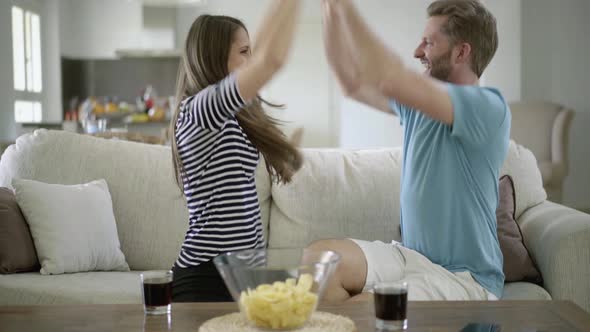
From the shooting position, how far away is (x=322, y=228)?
2.98m

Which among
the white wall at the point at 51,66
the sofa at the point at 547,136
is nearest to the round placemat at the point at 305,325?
the sofa at the point at 547,136

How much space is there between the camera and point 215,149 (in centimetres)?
201

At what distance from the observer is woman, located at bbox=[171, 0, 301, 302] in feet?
6.15

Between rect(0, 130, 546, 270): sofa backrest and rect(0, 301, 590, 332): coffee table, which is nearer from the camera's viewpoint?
rect(0, 301, 590, 332): coffee table

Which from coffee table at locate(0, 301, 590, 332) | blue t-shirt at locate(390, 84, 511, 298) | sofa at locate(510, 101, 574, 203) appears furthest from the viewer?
sofa at locate(510, 101, 574, 203)

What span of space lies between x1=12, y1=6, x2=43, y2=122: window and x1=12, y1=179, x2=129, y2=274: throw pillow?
5.81 m

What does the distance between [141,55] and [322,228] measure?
7.36m

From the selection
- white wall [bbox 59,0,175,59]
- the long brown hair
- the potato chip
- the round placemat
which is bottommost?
the round placemat

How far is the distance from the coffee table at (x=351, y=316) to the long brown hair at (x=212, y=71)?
54 centimetres

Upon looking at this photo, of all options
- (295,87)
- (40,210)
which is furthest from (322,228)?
(295,87)

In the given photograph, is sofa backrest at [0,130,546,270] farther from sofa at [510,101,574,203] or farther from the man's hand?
sofa at [510,101,574,203]

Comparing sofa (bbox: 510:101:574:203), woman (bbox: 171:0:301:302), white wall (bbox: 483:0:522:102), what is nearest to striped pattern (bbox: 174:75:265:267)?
woman (bbox: 171:0:301:302)

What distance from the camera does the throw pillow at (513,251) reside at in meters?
2.62

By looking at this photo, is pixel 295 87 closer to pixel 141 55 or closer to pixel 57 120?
pixel 141 55
